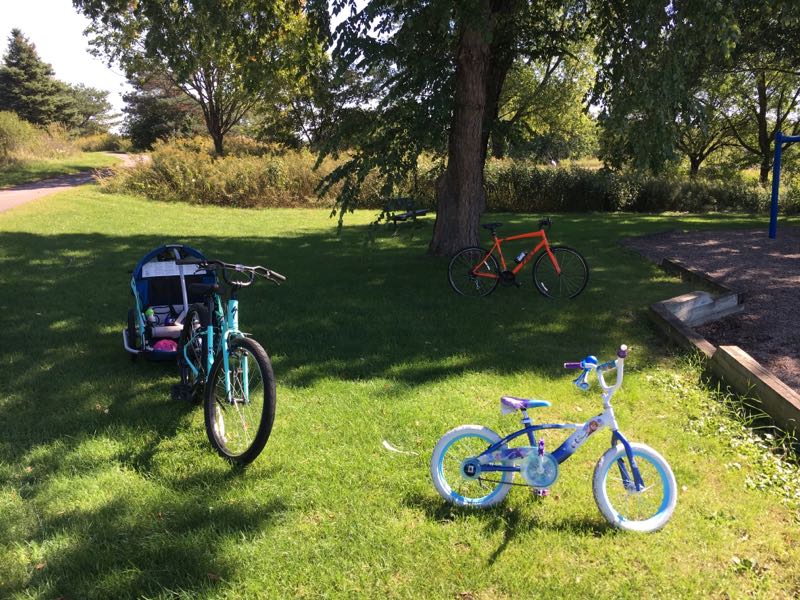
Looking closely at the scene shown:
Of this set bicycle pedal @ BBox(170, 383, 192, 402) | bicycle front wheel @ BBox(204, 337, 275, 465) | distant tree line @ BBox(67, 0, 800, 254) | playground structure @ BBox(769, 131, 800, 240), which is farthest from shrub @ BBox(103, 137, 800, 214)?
bicycle front wheel @ BBox(204, 337, 275, 465)

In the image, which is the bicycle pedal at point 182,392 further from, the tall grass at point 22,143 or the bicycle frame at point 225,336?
the tall grass at point 22,143

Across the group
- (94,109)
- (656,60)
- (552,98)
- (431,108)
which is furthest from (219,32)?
(94,109)

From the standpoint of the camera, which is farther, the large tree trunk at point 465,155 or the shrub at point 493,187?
the shrub at point 493,187

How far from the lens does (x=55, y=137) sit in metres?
36.5

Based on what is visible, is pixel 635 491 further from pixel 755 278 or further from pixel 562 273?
pixel 755 278

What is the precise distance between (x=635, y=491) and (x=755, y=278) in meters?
7.24

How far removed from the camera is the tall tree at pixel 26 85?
44844 millimetres

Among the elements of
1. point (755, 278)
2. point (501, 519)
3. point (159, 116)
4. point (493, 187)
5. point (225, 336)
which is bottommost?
point (501, 519)

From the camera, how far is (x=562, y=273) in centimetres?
782

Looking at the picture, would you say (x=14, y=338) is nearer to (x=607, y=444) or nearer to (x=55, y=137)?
(x=607, y=444)

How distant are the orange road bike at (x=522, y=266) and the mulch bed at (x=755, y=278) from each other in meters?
1.75

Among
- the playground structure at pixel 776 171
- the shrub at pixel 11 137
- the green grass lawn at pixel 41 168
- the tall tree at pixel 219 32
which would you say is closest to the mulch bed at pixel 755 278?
the playground structure at pixel 776 171

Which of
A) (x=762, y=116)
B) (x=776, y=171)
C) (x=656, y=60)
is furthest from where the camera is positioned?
(x=762, y=116)

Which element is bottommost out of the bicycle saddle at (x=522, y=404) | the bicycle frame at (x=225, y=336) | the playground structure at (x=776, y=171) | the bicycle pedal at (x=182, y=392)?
the bicycle pedal at (x=182, y=392)
